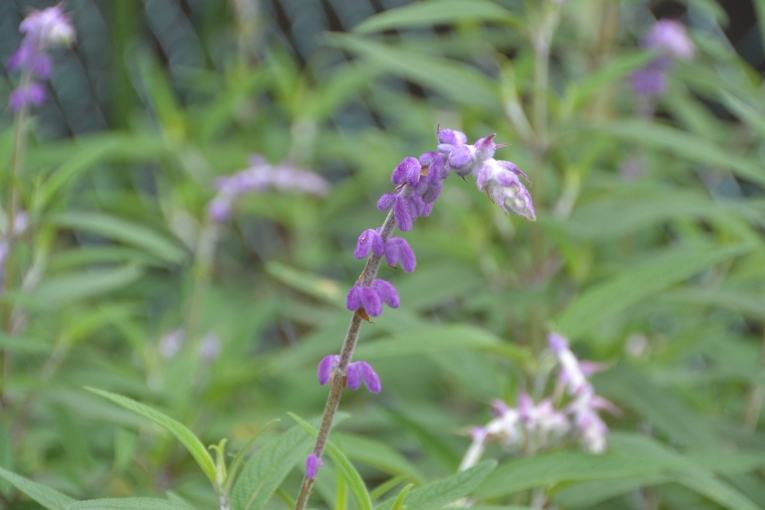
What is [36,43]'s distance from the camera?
0.98 metres

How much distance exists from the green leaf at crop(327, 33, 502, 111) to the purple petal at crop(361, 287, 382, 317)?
0.66m

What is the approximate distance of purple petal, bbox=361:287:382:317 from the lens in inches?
21.1

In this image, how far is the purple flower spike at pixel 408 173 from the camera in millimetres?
518

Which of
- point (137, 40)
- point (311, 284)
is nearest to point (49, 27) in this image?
point (311, 284)

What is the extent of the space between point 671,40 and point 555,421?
0.95 m

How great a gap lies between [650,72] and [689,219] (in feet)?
1.03

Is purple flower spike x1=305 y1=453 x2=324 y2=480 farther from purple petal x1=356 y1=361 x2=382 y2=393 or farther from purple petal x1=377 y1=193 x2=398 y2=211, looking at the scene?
purple petal x1=377 y1=193 x2=398 y2=211

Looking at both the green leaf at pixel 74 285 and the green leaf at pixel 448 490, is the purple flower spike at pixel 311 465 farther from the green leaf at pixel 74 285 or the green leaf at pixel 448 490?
the green leaf at pixel 74 285

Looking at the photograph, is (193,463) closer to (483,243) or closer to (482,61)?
(483,243)

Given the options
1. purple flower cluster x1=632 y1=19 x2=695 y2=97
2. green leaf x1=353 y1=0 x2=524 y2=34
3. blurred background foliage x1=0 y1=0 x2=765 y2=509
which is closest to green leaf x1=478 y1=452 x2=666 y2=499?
blurred background foliage x1=0 y1=0 x2=765 y2=509

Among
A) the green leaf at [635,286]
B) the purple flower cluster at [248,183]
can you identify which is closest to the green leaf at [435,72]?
the purple flower cluster at [248,183]

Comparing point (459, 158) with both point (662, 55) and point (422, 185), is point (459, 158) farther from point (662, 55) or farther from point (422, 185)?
point (662, 55)

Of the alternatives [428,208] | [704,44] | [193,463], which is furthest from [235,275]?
[428,208]

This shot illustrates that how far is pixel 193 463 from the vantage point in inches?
47.4
